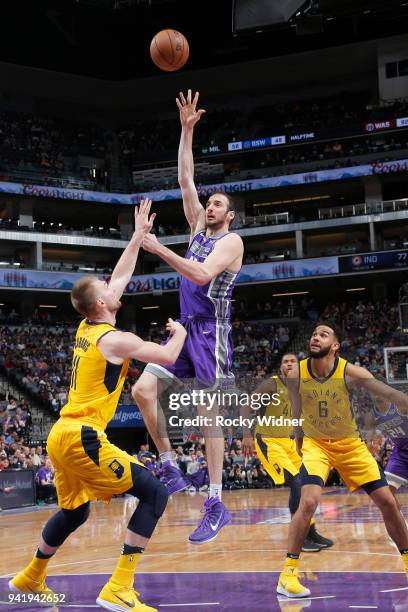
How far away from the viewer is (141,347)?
231 inches

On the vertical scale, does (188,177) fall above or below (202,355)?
above

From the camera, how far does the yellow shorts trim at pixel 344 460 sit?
685 centimetres

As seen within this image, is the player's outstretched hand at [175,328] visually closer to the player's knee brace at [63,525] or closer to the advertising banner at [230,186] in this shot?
the player's knee brace at [63,525]

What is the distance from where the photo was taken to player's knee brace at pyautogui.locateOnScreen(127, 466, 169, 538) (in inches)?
243

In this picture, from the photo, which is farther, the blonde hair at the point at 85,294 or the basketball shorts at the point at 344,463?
the basketball shorts at the point at 344,463

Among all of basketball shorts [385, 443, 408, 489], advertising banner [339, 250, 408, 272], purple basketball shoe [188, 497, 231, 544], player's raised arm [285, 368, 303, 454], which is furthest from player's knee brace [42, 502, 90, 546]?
advertising banner [339, 250, 408, 272]

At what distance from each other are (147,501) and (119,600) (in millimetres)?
777

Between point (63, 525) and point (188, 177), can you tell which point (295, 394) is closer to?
point (188, 177)

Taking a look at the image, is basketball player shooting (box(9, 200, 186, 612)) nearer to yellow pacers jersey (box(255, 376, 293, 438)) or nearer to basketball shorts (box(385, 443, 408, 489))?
yellow pacers jersey (box(255, 376, 293, 438))

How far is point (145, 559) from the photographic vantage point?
979cm

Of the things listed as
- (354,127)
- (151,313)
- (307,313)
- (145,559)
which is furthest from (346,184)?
(145,559)

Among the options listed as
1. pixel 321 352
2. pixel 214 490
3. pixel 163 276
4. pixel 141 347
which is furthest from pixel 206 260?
pixel 163 276

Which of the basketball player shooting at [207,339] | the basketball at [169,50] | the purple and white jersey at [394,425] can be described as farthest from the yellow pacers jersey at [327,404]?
Answer: the basketball at [169,50]

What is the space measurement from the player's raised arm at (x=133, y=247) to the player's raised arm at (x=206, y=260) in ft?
0.77
